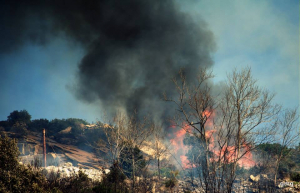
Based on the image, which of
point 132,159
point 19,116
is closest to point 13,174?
point 132,159

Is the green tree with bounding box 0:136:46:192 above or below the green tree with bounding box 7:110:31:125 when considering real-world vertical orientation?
below

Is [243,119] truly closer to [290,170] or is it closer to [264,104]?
[264,104]

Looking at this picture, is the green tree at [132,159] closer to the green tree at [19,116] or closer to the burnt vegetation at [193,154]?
the burnt vegetation at [193,154]

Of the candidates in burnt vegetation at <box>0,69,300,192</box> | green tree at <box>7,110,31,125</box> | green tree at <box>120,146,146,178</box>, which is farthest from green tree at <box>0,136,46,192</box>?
green tree at <box>7,110,31,125</box>

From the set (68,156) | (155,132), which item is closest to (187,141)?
(155,132)

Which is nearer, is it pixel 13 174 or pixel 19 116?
pixel 13 174

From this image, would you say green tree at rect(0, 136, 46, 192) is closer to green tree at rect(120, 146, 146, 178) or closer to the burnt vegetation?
the burnt vegetation

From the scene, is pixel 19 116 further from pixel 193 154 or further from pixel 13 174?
pixel 13 174

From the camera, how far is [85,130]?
59188 millimetres

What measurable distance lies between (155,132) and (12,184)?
16132mm

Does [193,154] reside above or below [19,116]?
below

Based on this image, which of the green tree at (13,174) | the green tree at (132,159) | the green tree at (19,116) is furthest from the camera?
the green tree at (19,116)

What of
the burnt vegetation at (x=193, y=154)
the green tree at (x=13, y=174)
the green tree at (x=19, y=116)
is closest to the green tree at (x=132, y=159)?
the burnt vegetation at (x=193, y=154)

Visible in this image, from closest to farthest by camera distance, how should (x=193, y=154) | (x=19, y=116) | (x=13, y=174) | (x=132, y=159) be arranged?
(x=13, y=174) < (x=132, y=159) < (x=193, y=154) < (x=19, y=116)
